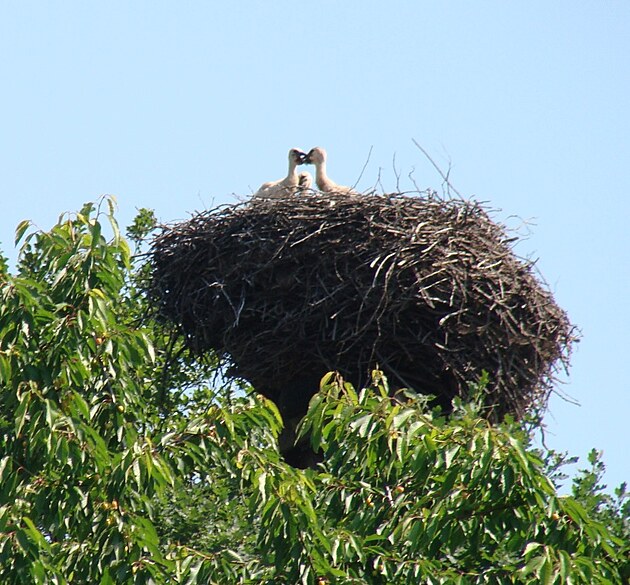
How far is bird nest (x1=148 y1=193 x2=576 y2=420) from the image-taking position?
9.77 metres

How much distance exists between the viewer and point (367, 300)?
9664mm

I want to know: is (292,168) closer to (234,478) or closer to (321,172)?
(321,172)

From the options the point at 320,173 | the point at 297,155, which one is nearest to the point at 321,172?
the point at 320,173

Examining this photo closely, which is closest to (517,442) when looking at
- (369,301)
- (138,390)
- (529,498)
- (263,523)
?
(529,498)

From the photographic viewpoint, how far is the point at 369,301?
31.7ft

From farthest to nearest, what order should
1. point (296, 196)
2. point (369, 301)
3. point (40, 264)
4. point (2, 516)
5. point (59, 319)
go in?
point (296, 196) → point (369, 301) → point (40, 264) → point (59, 319) → point (2, 516)

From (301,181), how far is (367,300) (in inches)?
118

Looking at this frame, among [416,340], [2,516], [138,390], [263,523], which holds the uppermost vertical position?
[416,340]

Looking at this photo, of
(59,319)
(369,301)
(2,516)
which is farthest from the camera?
(369,301)

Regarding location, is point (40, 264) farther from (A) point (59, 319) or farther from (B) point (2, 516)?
(B) point (2, 516)

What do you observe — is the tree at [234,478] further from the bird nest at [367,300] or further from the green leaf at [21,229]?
the bird nest at [367,300]

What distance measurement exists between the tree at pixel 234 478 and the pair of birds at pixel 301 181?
15.1 ft

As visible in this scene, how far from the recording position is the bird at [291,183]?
11191mm

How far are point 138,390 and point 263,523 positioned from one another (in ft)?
3.26
